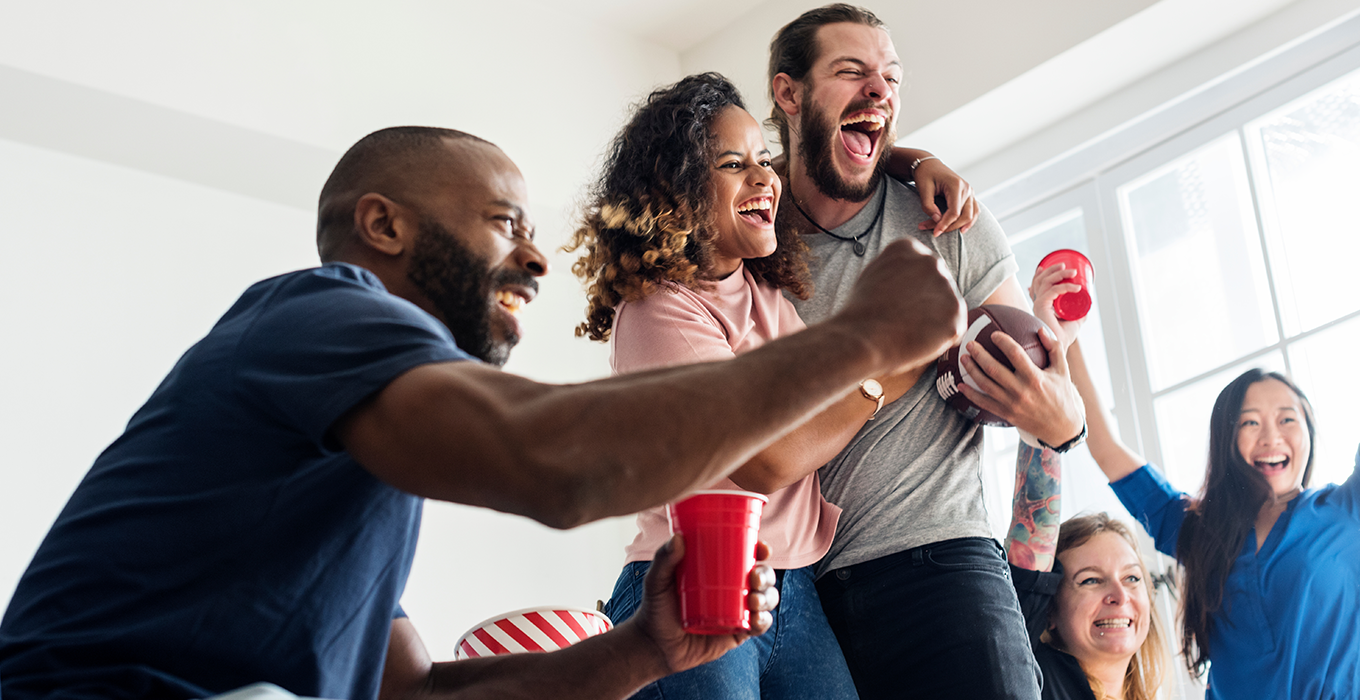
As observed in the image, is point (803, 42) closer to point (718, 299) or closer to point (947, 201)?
point (947, 201)

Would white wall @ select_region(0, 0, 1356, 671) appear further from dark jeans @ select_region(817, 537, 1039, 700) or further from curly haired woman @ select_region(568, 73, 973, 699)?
dark jeans @ select_region(817, 537, 1039, 700)

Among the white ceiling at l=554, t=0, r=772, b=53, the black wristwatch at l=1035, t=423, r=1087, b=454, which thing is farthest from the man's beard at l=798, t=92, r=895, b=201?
the white ceiling at l=554, t=0, r=772, b=53

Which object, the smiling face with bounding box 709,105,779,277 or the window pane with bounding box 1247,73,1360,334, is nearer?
the smiling face with bounding box 709,105,779,277

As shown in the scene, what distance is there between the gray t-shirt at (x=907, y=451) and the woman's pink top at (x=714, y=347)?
0.19ft

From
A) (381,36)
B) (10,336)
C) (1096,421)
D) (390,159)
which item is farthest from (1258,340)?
(10,336)

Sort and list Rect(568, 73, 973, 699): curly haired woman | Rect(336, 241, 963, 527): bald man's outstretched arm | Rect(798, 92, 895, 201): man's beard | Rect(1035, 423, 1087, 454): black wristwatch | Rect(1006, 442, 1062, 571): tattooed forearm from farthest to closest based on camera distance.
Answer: Rect(1006, 442, 1062, 571): tattooed forearm → Rect(798, 92, 895, 201): man's beard → Rect(1035, 423, 1087, 454): black wristwatch → Rect(568, 73, 973, 699): curly haired woman → Rect(336, 241, 963, 527): bald man's outstretched arm

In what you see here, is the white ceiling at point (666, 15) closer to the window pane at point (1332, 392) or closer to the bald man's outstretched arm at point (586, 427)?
the window pane at point (1332, 392)

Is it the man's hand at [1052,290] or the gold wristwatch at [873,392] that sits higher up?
the man's hand at [1052,290]

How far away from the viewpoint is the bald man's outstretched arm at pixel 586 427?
0.90 m

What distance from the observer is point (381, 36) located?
369 centimetres

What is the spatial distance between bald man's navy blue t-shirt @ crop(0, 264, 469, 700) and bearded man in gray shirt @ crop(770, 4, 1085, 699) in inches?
36.2

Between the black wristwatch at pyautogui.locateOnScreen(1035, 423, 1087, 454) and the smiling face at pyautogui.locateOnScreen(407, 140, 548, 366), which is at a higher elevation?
the smiling face at pyautogui.locateOnScreen(407, 140, 548, 366)

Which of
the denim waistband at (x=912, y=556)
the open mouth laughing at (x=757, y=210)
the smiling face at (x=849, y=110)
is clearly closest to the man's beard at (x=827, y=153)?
the smiling face at (x=849, y=110)

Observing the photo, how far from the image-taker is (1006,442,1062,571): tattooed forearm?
266 cm
